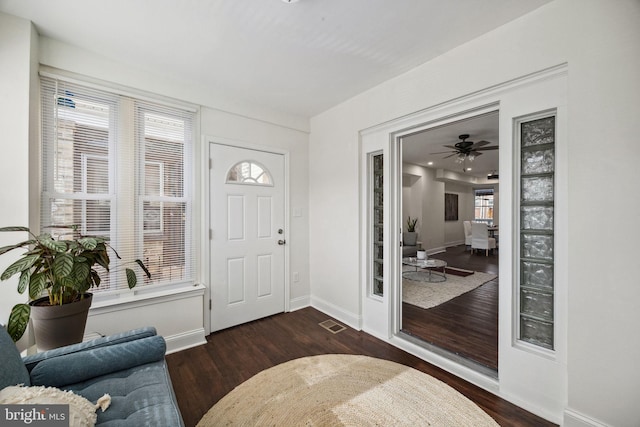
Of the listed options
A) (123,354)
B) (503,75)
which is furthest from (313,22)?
(123,354)

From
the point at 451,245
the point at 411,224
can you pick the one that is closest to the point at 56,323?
the point at 411,224

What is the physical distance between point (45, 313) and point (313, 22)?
8.04 feet

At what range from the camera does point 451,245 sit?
8.86 meters

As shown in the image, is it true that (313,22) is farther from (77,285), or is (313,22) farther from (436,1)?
(77,285)

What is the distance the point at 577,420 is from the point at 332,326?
79.0 inches

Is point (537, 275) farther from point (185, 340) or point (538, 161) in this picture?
point (185, 340)

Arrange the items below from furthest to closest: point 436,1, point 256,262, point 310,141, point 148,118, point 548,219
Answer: point 310,141
point 256,262
point 148,118
point 548,219
point 436,1

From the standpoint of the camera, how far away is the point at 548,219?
174cm

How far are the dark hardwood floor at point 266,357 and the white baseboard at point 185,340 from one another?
0.22ft

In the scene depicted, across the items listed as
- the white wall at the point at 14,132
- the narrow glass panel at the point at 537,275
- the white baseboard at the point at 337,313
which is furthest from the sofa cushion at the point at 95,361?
the narrow glass panel at the point at 537,275

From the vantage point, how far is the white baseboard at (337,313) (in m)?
2.95

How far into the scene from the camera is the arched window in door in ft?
9.91

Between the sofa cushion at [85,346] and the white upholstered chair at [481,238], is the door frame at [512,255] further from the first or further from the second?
the white upholstered chair at [481,238]

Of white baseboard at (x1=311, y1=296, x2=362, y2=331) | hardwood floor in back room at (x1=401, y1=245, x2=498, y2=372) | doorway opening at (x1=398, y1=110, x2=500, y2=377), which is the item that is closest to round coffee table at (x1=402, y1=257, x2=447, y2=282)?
doorway opening at (x1=398, y1=110, x2=500, y2=377)
